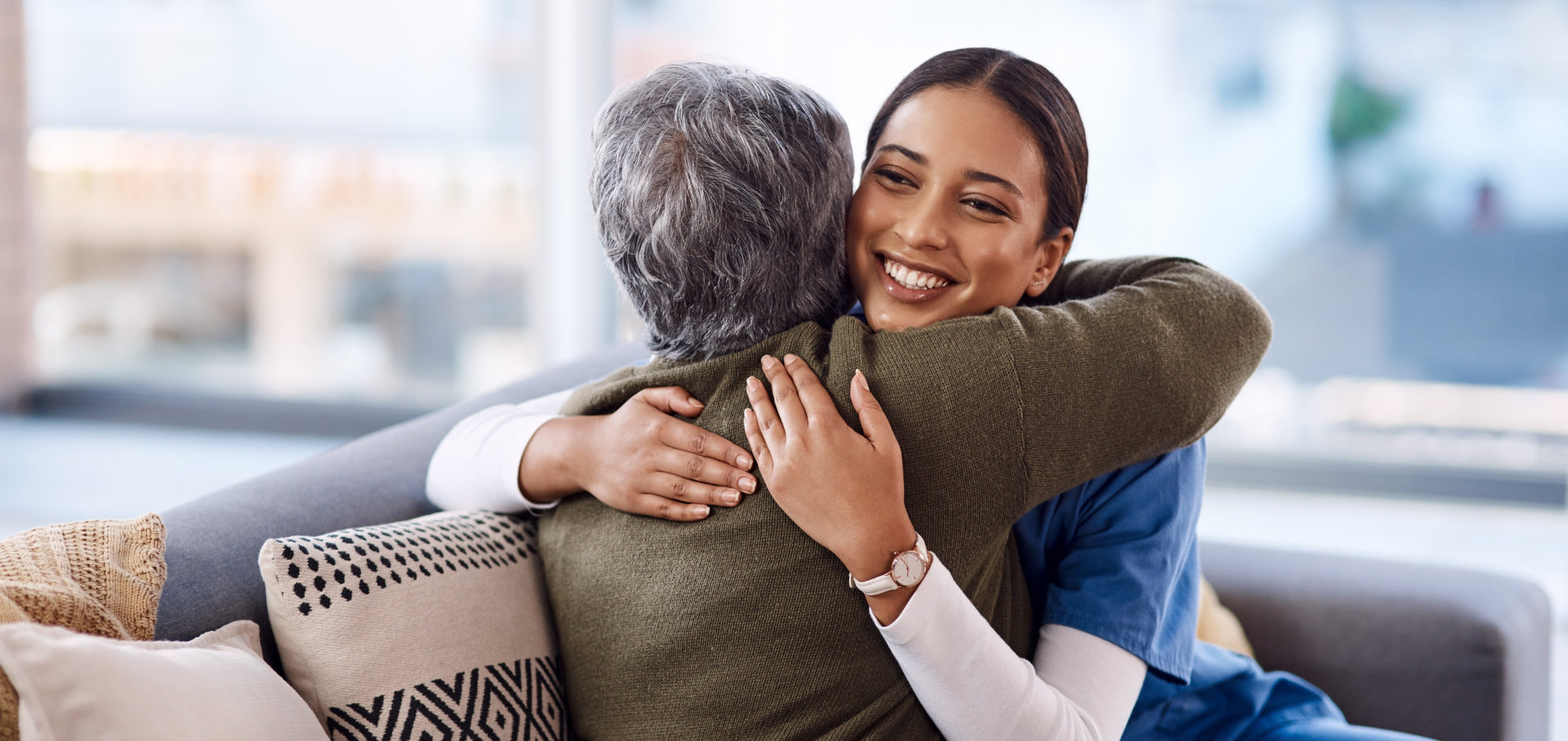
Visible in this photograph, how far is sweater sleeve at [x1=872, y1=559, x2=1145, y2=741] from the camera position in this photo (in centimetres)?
96

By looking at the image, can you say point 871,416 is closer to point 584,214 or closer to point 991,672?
point 991,672

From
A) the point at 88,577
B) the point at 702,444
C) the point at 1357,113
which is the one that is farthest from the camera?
the point at 1357,113

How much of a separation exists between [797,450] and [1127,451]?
1.00 feet

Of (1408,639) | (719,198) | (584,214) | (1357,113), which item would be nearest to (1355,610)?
(1408,639)

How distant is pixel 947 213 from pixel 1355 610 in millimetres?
937

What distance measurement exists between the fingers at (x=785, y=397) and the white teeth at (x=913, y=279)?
18 centimetres

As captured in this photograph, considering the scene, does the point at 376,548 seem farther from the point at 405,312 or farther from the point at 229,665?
the point at 405,312

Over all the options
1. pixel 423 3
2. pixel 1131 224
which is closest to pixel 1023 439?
pixel 1131 224

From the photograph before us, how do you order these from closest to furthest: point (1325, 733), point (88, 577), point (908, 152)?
point (88, 577), point (908, 152), point (1325, 733)

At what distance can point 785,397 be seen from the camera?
3.29 ft

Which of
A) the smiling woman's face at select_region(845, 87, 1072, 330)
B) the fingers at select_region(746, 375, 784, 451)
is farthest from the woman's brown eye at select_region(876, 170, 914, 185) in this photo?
the fingers at select_region(746, 375, 784, 451)

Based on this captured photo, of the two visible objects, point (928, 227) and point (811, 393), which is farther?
point (928, 227)

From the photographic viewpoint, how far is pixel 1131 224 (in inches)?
144

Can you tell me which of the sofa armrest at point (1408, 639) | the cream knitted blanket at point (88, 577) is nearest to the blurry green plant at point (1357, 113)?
the sofa armrest at point (1408, 639)
